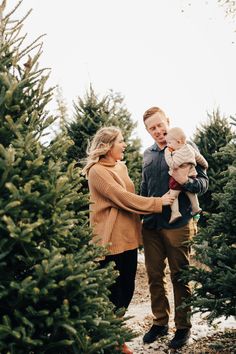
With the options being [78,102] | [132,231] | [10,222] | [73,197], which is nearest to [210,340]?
[132,231]

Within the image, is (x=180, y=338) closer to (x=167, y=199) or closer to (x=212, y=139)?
(x=167, y=199)

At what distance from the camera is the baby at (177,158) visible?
16.9ft

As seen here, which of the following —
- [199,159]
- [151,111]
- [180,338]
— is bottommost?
[180,338]

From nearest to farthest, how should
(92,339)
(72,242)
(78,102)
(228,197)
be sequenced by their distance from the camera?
(92,339), (72,242), (228,197), (78,102)

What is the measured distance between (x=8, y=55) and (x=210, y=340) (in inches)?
166

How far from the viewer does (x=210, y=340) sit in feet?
18.7

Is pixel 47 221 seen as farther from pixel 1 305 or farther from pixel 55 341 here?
pixel 55 341

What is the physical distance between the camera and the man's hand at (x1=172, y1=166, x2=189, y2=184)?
5145 millimetres

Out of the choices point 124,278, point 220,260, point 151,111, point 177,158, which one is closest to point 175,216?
point 177,158

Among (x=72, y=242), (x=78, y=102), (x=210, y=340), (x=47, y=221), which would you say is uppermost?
(x=78, y=102)

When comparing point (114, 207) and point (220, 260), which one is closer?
point (220, 260)

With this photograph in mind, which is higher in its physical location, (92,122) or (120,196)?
(92,122)

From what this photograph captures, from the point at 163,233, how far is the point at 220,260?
92 cm

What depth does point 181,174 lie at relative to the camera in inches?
204
